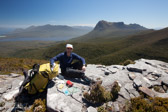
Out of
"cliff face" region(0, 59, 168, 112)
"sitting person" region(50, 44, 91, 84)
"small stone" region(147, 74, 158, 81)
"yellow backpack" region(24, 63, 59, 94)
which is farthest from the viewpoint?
"small stone" region(147, 74, 158, 81)

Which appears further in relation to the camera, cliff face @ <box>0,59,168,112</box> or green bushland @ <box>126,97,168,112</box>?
cliff face @ <box>0,59,168,112</box>

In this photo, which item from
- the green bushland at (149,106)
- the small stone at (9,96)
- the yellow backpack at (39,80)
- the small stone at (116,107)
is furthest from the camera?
the small stone at (9,96)

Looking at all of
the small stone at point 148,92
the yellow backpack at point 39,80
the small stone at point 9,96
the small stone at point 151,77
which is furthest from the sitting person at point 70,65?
the small stone at point 151,77

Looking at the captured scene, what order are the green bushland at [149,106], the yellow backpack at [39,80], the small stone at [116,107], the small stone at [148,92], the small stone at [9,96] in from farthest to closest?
the small stone at [9,96] < the small stone at [148,92] < the yellow backpack at [39,80] < the small stone at [116,107] < the green bushland at [149,106]

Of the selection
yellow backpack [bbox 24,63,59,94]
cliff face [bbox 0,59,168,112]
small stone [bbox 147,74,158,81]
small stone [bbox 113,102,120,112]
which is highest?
Answer: yellow backpack [bbox 24,63,59,94]

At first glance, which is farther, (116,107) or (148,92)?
(148,92)

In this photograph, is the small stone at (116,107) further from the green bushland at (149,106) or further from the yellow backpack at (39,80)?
the yellow backpack at (39,80)

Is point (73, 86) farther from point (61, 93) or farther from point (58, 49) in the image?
point (58, 49)

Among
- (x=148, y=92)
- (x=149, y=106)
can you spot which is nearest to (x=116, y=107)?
(x=149, y=106)

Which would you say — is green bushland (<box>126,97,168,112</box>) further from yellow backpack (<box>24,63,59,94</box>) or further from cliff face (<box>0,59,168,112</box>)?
yellow backpack (<box>24,63,59,94</box>)

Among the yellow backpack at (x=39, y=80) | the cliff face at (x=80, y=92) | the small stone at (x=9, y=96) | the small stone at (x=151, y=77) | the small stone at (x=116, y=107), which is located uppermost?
the yellow backpack at (x=39, y=80)

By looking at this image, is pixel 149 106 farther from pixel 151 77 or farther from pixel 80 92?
pixel 151 77

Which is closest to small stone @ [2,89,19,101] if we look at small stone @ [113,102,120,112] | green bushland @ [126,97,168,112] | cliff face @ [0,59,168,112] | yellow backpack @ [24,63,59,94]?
cliff face @ [0,59,168,112]

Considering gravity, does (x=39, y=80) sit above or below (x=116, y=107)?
above
